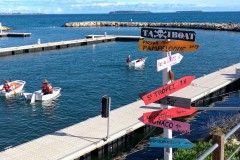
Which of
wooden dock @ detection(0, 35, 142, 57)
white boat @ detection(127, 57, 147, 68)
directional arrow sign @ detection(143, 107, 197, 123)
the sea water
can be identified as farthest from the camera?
wooden dock @ detection(0, 35, 142, 57)

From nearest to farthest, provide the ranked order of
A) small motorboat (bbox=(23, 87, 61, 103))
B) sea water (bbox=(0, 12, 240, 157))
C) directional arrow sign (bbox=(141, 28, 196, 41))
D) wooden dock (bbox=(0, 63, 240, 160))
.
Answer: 1. directional arrow sign (bbox=(141, 28, 196, 41))
2. wooden dock (bbox=(0, 63, 240, 160))
3. sea water (bbox=(0, 12, 240, 157))
4. small motorboat (bbox=(23, 87, 61, 103))

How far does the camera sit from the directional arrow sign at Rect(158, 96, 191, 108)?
7060 millimetres

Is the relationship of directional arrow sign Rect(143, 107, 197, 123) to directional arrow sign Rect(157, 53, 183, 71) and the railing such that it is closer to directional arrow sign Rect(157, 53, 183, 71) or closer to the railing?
directional arrow sign Rect(157, 53, 183, 71)

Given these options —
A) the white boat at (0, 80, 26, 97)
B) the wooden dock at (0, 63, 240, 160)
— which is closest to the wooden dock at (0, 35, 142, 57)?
the white boat at (0, 80, 26, 97)

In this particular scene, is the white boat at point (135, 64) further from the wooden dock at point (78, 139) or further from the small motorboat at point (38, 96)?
the wooden dock at point (78, 139)

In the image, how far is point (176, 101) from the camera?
7211 mm

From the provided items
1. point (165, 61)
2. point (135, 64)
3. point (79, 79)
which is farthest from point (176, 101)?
point (135, 64)

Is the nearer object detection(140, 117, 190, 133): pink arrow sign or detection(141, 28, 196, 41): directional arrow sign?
detection(140, 117, 190, 133): pink arrow sign

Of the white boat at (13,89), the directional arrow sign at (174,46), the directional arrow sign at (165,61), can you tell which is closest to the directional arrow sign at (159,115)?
the directional arrow sign at (165,61)

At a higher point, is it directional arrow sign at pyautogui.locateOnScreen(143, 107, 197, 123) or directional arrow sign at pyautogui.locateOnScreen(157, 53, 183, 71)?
directional arrow sign at pyautogui.locateOnScreen(157, 53, 183, 71)

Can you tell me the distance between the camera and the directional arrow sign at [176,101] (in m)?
7.06

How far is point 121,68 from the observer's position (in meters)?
46.0

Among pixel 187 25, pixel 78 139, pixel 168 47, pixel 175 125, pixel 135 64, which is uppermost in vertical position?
pixel 187 25

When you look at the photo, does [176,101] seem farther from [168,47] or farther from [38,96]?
[38,96]
